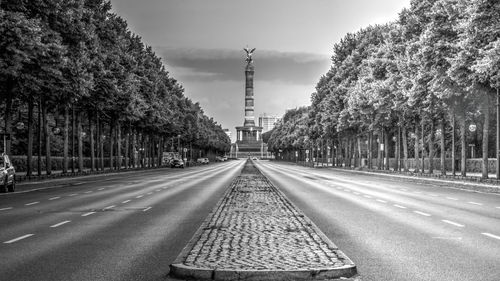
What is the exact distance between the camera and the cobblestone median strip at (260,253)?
831 cm

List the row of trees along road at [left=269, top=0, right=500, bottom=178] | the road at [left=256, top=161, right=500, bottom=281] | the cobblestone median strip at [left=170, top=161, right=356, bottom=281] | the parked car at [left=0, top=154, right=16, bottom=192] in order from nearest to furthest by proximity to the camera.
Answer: the cobblestone median strip at [left=170, top=161, right=356, bottom=281]
the road at [left=256, top=161, right=500, bottom=281]
the parked car at [left=0, top=154, right=16, bottom=192]
the row of trees along road at [left=269, top=0, right=500, bottom=178]

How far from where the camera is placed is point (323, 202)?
23.5 metres

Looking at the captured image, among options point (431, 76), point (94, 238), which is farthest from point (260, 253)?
point (431, 76)

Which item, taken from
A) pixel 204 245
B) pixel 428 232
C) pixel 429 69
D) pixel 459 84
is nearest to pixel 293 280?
pixel 204 245

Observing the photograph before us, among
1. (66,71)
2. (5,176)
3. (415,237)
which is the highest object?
(66,71)

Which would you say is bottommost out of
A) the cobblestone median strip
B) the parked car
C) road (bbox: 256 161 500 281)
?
road (bbox: 256 161 500 281)

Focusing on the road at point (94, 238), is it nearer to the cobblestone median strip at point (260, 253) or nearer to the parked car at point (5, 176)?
the cobblestone median strip at point (260, 253)

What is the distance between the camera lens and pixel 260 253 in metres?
9.94

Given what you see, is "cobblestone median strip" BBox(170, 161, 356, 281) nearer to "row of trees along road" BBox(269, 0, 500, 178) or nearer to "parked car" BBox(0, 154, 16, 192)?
"parked car" BBox(0, 154, 16, 192)

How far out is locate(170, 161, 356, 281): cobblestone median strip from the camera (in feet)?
27.3

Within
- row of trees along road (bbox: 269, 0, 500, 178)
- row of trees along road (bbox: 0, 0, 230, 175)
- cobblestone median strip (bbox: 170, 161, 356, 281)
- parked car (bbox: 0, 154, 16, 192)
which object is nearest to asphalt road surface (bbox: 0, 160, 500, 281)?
cobblestone median strip (bbox: 170, 161, 356, 281)

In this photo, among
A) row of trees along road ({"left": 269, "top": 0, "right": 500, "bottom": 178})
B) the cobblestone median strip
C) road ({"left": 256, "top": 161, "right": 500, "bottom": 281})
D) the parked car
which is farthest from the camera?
row of trees along road ({"left": 269, "top": 0, "right": 500, "bottom": 178})

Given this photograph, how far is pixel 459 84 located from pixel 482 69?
5.80m

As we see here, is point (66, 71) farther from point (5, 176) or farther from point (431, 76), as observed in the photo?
point (431, 76)
